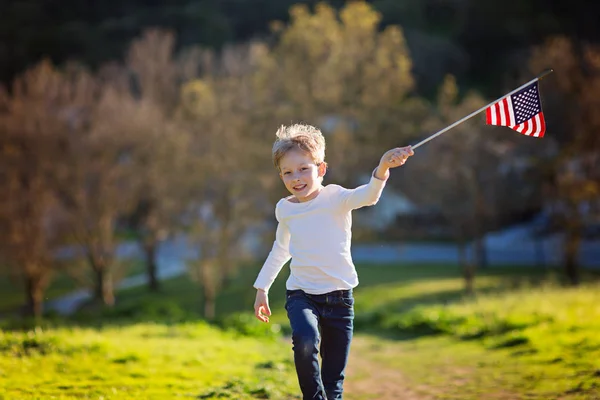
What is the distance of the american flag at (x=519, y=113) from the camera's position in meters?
5.23

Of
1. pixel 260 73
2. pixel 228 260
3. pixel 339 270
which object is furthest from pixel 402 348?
pixel 260 73

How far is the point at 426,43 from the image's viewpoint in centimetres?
4466

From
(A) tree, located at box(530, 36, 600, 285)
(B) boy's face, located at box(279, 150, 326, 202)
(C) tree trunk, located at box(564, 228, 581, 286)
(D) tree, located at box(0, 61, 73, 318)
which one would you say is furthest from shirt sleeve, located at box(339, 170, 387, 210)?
(C) tree trunk, located at box(564, 228, 581, 286)

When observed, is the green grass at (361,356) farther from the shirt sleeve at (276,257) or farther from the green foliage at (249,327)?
the shirt sleeve at (276,257)

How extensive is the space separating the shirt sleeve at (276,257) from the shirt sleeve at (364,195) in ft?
1.49

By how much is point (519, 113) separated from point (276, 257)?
6.87ft

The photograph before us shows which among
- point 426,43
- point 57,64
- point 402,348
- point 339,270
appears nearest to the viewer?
point 339,270

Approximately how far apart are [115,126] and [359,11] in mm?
7505

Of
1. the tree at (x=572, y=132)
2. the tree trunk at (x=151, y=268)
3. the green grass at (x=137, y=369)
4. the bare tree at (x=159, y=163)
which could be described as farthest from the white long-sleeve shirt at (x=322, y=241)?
the tree trunk at (x=151, y=268)

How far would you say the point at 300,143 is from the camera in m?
4.45

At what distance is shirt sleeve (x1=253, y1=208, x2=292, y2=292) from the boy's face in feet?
0.80

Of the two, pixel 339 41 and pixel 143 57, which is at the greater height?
pixel 143 57

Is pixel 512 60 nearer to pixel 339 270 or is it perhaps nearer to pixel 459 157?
pixel 459 157

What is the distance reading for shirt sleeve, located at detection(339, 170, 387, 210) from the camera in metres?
4.16
